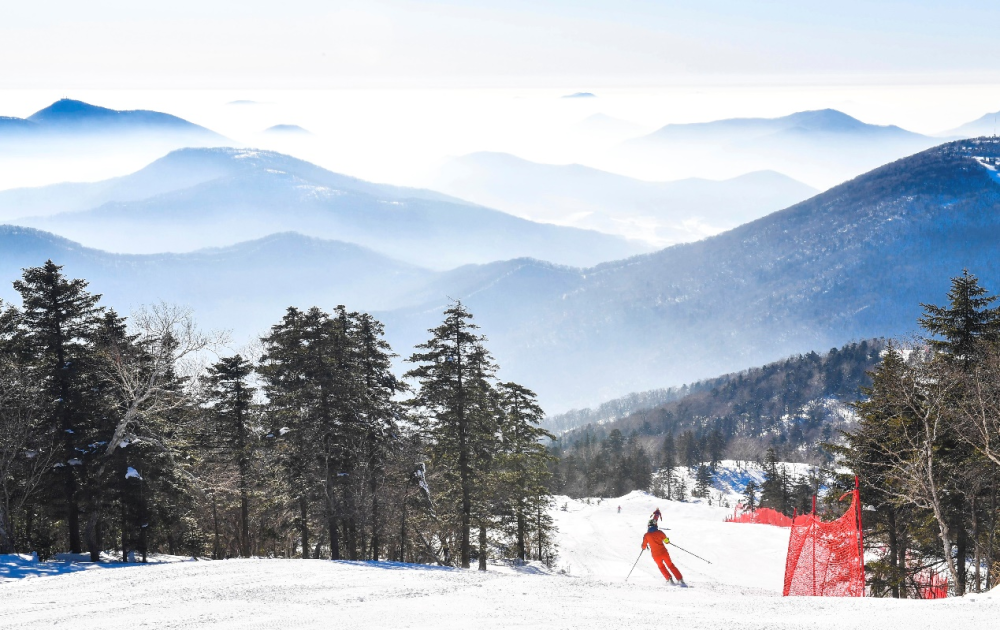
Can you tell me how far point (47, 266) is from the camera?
26.2 m

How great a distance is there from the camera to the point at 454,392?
30.3 metres

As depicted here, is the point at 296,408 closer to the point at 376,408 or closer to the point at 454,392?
the point at 376,408

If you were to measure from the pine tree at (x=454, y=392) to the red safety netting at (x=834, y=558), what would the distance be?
13.6 meters

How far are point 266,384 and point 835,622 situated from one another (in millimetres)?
25510

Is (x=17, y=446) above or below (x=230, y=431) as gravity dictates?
below

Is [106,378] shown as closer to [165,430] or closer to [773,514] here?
[165,430]

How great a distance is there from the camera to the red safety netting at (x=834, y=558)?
65.6ft

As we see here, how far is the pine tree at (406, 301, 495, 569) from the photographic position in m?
30.0

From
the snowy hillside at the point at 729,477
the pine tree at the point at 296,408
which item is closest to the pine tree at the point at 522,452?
the pine tree at the point at 296,408

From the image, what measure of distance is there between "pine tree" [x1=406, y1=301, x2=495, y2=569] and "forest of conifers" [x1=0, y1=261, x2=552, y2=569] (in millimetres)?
67

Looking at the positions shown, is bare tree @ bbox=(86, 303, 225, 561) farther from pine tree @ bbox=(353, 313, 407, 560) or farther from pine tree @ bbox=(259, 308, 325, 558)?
pine tree @ bbox=(353, 313, 407, 560)

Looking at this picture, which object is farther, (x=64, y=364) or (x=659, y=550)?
(x=64, y=364)

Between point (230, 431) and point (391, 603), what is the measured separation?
19551mm

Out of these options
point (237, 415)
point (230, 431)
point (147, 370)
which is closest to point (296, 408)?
point (237, 415)
